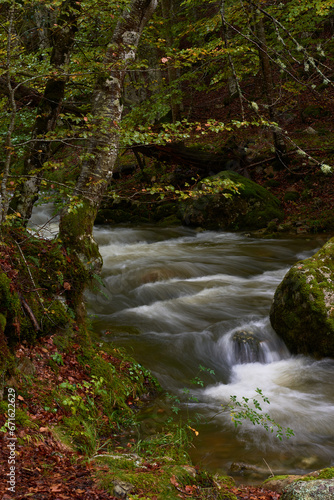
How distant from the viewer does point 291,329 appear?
19.7 ft

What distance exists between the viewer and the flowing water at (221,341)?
4148 mm

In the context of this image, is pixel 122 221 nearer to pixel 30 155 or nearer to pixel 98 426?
pixel 30 155

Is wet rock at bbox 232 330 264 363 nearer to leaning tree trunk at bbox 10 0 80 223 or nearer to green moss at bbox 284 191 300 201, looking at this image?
leaning tree trunk at bbox 10 0 80 223

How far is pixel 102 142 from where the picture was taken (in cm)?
529

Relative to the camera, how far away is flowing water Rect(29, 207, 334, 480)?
4.15 meters

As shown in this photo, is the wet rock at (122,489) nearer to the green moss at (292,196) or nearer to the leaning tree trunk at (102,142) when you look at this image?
the leaning tree trunk at (102,142)

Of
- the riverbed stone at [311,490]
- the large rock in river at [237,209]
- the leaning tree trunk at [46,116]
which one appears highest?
the leaning tree trunk at [46,116]

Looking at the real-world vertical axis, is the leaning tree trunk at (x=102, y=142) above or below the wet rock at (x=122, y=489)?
above

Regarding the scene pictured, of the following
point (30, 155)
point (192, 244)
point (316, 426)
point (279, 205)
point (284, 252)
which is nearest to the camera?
point (316, 426)

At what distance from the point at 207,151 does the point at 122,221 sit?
4201 millimetres

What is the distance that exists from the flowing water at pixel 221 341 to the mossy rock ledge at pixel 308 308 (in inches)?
7.7

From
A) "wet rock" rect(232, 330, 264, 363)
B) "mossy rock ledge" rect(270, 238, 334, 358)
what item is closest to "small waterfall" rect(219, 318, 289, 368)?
"wet rock" rect(232, 330, 264, 363)

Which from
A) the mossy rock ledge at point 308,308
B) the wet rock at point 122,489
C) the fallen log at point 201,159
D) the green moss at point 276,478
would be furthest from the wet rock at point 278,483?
the fallen log at point 201,159

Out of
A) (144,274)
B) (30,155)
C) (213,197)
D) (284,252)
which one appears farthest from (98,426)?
(213,197)
